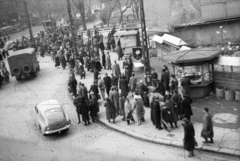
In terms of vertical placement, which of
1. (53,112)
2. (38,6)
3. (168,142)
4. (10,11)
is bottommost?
(168,142)

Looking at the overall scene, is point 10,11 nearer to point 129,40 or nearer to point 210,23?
point 129,40

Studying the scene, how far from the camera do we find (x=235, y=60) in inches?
604

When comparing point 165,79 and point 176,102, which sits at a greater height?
point 165,79

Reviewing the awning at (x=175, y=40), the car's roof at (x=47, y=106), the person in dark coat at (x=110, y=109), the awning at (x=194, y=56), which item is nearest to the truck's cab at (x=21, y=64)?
the car's roof at (x=47, y=106)

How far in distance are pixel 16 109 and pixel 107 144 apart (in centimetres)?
884

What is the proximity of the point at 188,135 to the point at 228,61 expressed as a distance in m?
6.43

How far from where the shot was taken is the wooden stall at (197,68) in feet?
52.9

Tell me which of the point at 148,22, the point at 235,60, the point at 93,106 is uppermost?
the point at 148,22

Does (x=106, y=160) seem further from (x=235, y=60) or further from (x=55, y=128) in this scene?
(x=235, y=60)

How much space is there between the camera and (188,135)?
422 inches

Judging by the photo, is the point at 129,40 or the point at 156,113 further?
the point at 129,40

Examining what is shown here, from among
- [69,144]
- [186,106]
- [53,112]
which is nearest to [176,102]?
[186,106]

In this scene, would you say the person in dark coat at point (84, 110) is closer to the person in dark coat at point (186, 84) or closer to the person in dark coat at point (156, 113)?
the person in dark coat at point (156, 113)

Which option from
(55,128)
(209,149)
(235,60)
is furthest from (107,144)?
(235,60)
